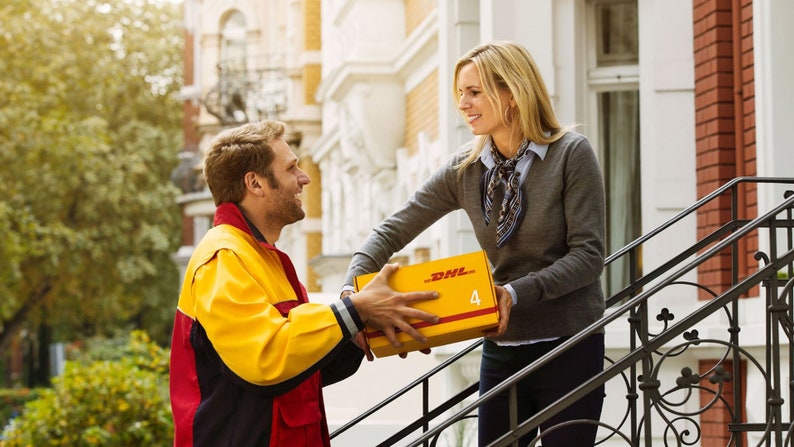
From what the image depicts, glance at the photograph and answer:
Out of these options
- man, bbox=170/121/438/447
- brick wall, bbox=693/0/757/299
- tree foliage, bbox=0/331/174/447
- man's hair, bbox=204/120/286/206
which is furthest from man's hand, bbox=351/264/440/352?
tree foliage, bbox=0/331/174/447

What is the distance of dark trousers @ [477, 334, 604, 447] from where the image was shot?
452 cm

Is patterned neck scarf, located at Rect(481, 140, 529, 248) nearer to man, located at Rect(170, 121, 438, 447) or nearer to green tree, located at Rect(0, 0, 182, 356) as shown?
man, located at Rect(170, 121, 438, 447)

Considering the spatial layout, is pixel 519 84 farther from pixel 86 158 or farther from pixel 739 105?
pixel 86 158

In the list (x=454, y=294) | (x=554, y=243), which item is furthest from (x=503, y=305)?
(x=554, y=243)

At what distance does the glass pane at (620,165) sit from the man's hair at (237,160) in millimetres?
5737

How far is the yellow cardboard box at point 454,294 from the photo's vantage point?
428 centimetres

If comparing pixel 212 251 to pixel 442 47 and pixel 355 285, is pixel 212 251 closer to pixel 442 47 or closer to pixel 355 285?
pixel 355 285

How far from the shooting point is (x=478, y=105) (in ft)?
15.0

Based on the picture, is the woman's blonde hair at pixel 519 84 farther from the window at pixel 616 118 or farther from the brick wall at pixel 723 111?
the window at pixel 616 118

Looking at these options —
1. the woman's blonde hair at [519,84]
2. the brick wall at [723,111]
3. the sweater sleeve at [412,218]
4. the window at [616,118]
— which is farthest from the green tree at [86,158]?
the woman's blonde hair at [519,84]

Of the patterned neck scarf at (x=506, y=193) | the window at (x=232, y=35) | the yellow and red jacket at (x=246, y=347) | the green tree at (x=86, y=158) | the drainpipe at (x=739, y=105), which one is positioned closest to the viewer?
the yellow and red jacket at (x=246, y=347)

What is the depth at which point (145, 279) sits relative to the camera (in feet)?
135

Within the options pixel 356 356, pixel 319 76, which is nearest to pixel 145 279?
pixel 319 76

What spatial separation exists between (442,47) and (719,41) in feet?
10.9
